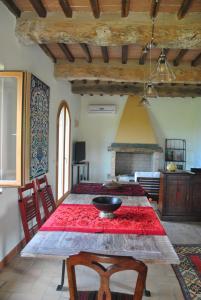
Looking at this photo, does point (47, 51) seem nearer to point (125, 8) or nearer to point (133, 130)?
point (125, 8)

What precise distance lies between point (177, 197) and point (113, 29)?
309 cm

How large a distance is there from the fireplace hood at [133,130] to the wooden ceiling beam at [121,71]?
325 centimetres

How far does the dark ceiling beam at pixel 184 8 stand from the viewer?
2.75 meters

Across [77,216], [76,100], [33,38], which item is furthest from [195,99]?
[77,216]

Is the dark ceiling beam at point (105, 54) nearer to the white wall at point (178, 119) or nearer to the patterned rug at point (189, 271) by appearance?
the patterned rug at point (189, 271)

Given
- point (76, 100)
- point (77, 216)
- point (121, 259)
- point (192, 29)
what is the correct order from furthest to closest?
1. point (76, 100)
2. point (192, 29)
3. point (77, 216)
4. point (121, 259)

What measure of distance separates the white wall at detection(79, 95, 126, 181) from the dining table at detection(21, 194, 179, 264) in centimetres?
655

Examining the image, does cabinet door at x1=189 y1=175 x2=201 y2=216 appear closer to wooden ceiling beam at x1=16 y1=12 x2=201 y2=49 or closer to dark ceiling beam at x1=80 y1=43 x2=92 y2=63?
wooden ceiling beam at x1=16 y1=12 x2=201 y2=49

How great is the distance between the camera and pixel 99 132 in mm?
8484

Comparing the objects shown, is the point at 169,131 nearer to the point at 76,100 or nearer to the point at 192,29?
the point at 76,100

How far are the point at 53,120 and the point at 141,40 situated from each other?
7.83 ft

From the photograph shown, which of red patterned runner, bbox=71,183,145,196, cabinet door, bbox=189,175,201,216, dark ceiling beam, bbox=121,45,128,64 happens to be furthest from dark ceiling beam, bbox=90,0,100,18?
cabinet door, bbox=189,175,201,216

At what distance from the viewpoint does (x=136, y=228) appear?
2012 mm

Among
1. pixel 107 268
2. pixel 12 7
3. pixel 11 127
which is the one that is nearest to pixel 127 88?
pixel 12 7
